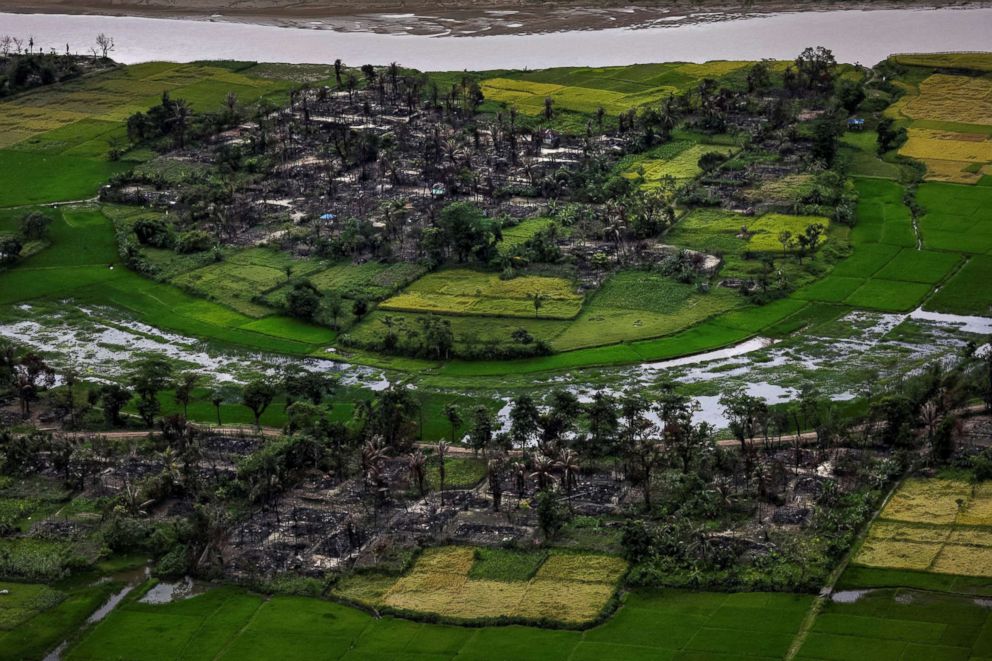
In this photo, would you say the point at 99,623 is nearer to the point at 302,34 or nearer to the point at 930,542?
the point at 930,542

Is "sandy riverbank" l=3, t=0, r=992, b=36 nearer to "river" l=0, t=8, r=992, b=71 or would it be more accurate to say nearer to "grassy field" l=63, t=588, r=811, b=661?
"river" l=0, t=8, r=992, b=71

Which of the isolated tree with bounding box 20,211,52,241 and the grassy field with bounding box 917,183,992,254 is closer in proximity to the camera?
the grassy field with bounding box 917,183,992,254

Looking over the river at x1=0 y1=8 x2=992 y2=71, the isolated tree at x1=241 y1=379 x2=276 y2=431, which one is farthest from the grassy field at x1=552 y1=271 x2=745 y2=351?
the river at x1=0 y1=8 x2=992 y2=71

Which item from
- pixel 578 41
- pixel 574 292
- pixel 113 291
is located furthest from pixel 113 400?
pixel 578 41

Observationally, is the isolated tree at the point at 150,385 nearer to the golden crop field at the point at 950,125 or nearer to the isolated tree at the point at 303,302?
the isolated tree at the point at 303,302

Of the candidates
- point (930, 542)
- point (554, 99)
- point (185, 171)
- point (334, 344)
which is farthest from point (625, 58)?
point (930, 542)

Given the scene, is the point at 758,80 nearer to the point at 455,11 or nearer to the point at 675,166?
the point at 675,166
